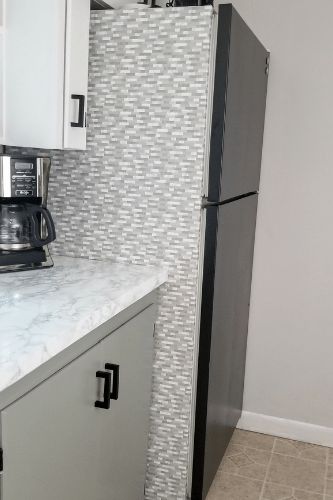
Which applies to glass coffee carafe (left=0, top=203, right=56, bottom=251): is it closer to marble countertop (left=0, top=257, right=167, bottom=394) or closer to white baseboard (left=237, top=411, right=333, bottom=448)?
marble countertop (left=0, top=257, right=167, bottom=394)

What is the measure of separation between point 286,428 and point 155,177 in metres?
1.53

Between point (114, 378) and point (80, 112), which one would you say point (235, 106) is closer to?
point (80, 112)

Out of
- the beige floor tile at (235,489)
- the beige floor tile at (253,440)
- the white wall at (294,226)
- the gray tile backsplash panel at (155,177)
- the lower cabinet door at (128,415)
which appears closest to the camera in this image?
the lower cabinet door at (128,415)

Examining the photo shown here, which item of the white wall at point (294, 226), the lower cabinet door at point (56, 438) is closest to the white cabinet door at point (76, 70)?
the lower cabinet door at point (56, 438)

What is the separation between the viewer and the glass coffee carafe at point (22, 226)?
1776 millimetres

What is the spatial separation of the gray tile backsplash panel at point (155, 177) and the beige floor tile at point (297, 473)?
0.57 m

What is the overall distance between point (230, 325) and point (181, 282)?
46 centimetres

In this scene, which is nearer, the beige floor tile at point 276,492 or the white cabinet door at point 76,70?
the white cabinet door at point 76,70

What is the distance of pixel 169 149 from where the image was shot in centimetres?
190

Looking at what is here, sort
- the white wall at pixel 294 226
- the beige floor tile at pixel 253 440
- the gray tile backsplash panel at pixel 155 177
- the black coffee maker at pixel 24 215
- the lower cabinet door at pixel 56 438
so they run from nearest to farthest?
the lower cabinet door at pixel 56 438
the black coffee maker at pixel 24 215
the gray tile backsplash panel at pixel 155 177
the white wall at pixel 294 226
the beige floor tile at pixel 253 440

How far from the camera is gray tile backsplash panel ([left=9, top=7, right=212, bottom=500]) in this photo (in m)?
1.84

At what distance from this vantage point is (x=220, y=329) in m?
2.13

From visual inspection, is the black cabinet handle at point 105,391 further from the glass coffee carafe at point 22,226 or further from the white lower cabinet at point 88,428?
the glass coffee carafe at point 22,226

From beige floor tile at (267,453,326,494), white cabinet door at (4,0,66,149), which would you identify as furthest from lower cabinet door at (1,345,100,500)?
beige floor tile at (267,453,326,494)
